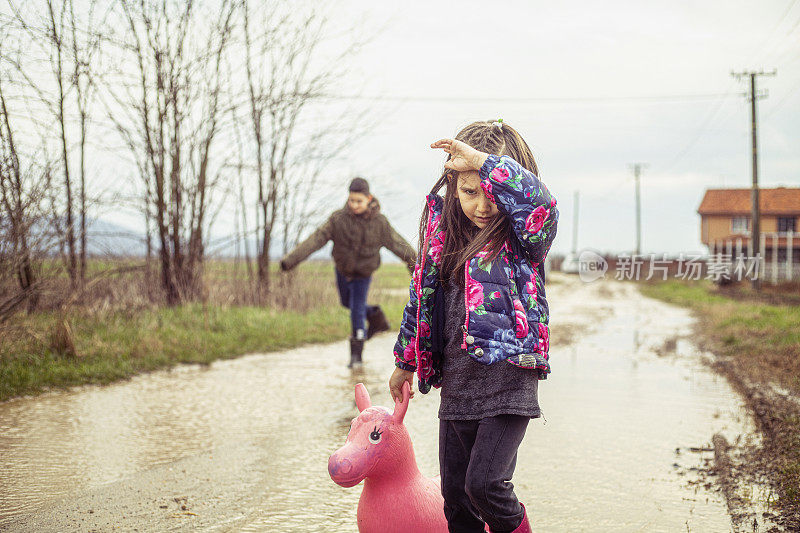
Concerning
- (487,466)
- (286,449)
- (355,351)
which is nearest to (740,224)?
(355,351)

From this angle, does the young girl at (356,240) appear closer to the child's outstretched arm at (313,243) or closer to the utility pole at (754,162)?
the child's outstretched arm at (313,243)

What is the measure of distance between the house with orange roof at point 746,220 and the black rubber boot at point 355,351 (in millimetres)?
34355

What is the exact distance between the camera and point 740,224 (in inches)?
2237

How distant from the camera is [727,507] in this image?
3848mm

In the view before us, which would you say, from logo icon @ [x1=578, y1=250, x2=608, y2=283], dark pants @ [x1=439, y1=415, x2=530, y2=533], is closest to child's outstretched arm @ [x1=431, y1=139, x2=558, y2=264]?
dark pants @ [x1=439, y1=415, x2=530, y2=533]

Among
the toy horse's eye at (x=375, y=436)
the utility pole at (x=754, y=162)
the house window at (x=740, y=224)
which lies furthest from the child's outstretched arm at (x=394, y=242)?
the house window at (x=740, y=224)

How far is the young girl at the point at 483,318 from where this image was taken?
265 centimetres

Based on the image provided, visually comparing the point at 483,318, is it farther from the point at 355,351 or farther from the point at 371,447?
the point at 355,351

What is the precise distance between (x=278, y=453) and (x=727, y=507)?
256 centimetres

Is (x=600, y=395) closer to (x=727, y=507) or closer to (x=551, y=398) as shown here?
(x=551, y=398)

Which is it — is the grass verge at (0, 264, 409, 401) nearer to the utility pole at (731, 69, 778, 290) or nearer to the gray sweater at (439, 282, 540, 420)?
the gray sweater at (439, 282, 540, 420)

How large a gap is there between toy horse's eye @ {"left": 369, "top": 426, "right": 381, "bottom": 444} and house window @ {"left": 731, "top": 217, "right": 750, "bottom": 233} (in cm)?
5736

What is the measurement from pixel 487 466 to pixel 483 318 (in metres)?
0.50

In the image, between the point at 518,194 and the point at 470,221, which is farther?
the point at 470,221
